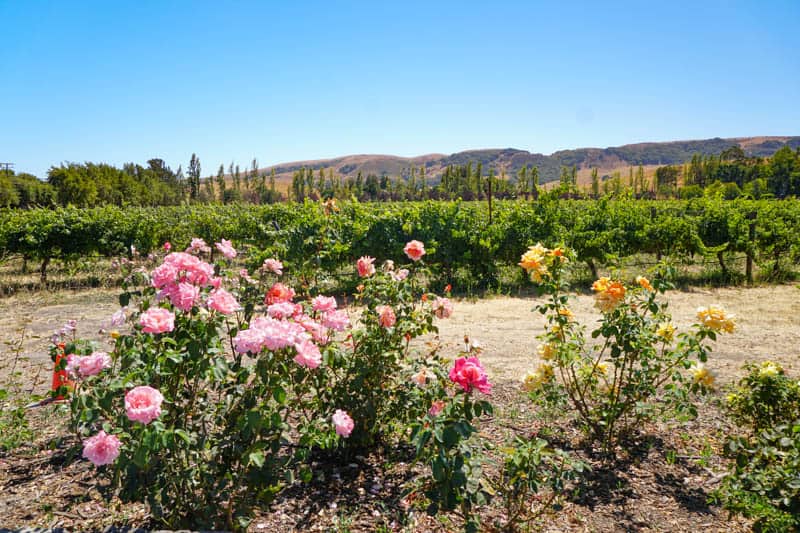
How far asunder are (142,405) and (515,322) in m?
5.77

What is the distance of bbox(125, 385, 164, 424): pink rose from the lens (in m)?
1.45

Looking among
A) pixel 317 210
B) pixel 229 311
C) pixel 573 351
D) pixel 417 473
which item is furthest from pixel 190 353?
pixel 317 210

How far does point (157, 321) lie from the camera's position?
1.64 metres

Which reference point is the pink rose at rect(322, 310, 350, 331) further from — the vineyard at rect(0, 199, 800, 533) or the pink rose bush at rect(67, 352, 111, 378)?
the pink rose bush at rect(67, 352, 111, 378)

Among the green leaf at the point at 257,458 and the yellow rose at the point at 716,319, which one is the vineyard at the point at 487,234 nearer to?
the yellow rose at the point at 716,319

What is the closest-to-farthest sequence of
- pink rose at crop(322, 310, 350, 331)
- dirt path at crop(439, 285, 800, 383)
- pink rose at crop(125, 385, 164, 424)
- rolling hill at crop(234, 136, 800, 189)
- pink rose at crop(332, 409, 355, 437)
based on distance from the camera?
pink rose at crop(125, 385, 164, 424)
pink rose at crop(332, 409, 355, 437)
pink rose at crop(322, 310, 350, 331)
dirt path at crop(439, 285, 800, 383)
rolling hill at crop(234, 136, 800, 189)

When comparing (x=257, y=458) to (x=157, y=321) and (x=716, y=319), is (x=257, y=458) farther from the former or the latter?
(x=716, y=319)

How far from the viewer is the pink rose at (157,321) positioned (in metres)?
1.61

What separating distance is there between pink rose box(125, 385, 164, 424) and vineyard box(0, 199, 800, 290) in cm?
685

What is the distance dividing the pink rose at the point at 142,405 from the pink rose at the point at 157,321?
0.21 metres

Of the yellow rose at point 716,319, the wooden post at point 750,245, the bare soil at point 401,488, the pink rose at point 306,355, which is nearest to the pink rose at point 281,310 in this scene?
the pink rose at point 306,355

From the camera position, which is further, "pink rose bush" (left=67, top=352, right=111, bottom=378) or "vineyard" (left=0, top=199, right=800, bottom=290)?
"vineyard" (left=0, top=199, right=800, bottom=290)

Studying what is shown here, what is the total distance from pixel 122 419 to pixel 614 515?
90.1 inches

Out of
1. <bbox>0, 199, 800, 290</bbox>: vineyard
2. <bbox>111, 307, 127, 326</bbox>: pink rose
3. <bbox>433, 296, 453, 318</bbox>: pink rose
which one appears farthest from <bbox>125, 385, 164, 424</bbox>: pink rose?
<bbox>0, 199, 800, 290</bbox>: vineyard
